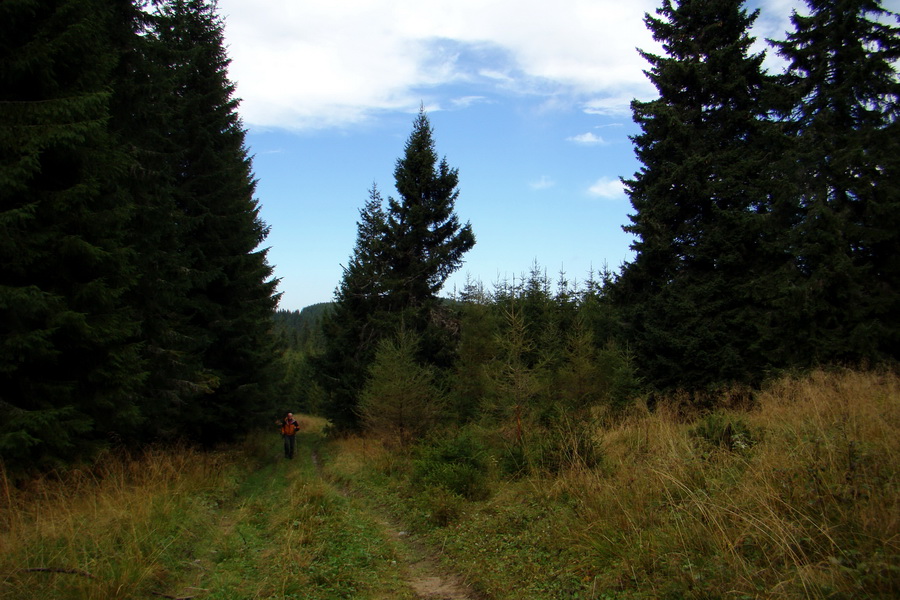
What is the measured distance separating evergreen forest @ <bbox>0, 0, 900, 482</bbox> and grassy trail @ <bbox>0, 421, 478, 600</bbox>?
1403mm

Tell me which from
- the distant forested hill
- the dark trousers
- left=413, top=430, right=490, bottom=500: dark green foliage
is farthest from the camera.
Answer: the distant forested hill

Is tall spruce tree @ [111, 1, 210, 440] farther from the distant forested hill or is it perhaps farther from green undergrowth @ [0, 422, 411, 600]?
the distant forested hill

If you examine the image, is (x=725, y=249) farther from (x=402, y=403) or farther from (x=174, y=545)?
(x=174, y=545)

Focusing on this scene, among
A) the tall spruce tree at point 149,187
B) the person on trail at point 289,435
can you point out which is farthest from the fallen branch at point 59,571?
the person on trail at point 289,435

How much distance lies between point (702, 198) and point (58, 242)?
18575 mm

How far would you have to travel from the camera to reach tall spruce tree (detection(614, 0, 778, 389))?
15781 mm

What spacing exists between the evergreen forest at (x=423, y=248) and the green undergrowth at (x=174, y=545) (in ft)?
3.41

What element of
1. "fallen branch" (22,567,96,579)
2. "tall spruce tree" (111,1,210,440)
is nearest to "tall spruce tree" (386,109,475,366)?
"tall spruce tree" (111,1,210,440)

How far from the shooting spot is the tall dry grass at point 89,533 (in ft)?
13.4

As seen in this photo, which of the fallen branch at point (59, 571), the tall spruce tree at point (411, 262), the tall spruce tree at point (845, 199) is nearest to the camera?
the fallen branch at point (59, 571)

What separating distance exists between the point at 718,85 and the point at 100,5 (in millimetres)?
18699

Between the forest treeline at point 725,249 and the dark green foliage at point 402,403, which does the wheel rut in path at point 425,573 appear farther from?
the dark green foliage at point 402,403

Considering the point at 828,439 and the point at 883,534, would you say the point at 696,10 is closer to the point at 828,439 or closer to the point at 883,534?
the point at 828,439

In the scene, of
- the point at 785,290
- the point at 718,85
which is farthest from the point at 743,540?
the point at 718,85
